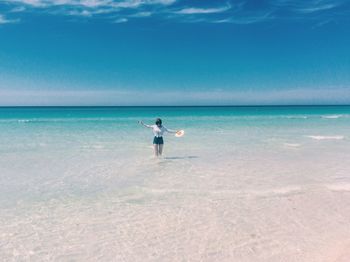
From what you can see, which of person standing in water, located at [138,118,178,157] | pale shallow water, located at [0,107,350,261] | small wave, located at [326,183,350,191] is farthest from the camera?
person standing in water, located at [138,118,178,157]

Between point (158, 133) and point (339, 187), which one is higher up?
point (158, 133)

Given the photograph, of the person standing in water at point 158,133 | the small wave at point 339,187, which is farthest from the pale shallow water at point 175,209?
the person standing in water at point 158,133

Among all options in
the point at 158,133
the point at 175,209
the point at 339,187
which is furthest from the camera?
→ the point at 158,133

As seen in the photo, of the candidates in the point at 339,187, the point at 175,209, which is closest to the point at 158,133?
the point at 175,209

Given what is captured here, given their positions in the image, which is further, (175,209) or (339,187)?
(339,187)

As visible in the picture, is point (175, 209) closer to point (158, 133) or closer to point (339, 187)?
point (339, 187)

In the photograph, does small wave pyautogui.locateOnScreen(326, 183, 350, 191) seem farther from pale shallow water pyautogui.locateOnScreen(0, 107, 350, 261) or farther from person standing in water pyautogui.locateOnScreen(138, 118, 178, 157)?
person standing in water pyautogui.locateOnScreen(138, 118, 178, 157)

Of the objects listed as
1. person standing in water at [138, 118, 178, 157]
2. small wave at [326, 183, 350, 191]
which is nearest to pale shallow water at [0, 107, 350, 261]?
small wave at [326, 183, 350, 191]

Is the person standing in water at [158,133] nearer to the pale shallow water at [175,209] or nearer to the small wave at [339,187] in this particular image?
the pale shallow water at [175,209]

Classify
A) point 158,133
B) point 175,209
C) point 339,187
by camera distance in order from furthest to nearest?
point 158,133, point 339,187, point 175,209

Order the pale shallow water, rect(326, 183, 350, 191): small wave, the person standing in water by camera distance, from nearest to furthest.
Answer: the pale shallow water < rect(326, 183, 350, 191): small wave < the person standing in water

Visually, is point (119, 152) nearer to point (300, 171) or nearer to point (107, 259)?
point (300, 171)

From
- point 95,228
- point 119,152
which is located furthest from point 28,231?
point 119,152

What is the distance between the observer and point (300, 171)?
10.8 metres
